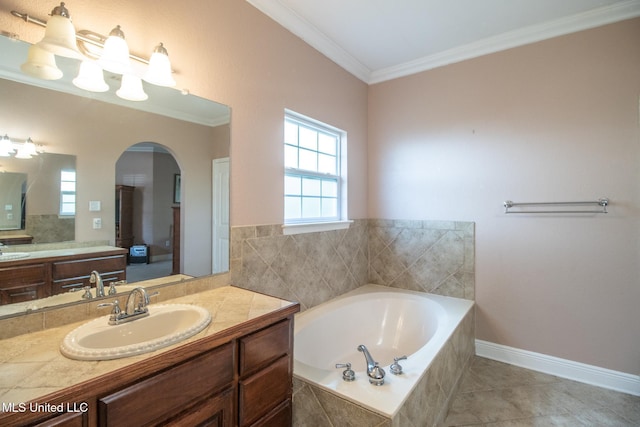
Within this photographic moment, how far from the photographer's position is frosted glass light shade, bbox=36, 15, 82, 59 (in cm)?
111

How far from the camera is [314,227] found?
8.22 ft

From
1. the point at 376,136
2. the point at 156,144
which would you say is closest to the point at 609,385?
the point at 376,136

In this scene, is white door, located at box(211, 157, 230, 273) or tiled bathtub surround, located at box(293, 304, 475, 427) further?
white door, located at box(211, 157, 230, 273)

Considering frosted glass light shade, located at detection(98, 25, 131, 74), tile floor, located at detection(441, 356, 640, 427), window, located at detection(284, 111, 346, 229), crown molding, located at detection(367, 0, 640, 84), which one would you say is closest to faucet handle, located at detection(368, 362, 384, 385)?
tile floor, located at detection(441, 356, 640, 427)

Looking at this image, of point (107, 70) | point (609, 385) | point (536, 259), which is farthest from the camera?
point (536, 259)

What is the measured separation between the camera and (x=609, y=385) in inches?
86.8

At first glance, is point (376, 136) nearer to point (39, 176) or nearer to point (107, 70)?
point (107, 70)

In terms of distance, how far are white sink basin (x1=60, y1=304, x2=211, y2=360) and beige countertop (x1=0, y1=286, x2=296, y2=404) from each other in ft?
0.07

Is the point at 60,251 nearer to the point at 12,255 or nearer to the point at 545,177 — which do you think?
the point at 12,255

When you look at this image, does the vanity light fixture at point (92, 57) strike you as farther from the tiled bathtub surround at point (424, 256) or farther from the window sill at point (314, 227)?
the tiled bathtub surround at point (424, 256)

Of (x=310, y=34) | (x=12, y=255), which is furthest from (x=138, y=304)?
(x=310, y=34)

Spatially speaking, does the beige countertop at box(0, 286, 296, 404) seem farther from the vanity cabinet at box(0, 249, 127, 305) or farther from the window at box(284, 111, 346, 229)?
the window at box(284, 111, 346, 229)

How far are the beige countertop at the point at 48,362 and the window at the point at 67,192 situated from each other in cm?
47

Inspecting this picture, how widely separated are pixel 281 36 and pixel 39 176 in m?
1.76
